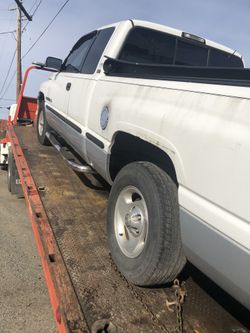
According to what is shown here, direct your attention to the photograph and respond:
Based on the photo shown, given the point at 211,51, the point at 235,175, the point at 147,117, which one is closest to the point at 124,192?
the point at 147,117

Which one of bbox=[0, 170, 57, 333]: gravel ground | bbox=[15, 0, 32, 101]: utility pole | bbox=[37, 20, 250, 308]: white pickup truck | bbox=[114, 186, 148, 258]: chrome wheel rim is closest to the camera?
bbox=[37, 20, 250, 308]: white pickup truck

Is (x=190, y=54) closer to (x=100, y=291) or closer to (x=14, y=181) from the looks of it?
(x=100, y=291)

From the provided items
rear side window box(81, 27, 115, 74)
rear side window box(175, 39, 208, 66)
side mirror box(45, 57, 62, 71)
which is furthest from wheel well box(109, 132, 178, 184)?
side mirror box(45, 57, 62, 71)

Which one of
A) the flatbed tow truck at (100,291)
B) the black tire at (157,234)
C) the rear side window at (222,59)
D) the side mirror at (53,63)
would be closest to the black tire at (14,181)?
the side mirror at (53,63)

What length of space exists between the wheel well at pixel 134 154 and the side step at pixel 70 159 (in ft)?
2.54

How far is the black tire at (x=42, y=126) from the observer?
259 inches

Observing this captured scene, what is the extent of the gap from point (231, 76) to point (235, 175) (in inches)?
24.5

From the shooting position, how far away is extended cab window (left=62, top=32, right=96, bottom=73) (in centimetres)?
503

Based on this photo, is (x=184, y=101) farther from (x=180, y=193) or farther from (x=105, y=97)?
(x=105, y=97)

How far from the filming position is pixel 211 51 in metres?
4.54

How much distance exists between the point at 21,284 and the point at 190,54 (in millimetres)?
3038

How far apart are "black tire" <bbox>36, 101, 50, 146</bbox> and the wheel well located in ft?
10.6

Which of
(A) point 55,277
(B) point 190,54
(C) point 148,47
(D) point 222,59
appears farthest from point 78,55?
(A) point 55,277

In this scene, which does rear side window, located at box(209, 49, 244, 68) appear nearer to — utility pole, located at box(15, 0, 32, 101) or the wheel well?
the wheel well
